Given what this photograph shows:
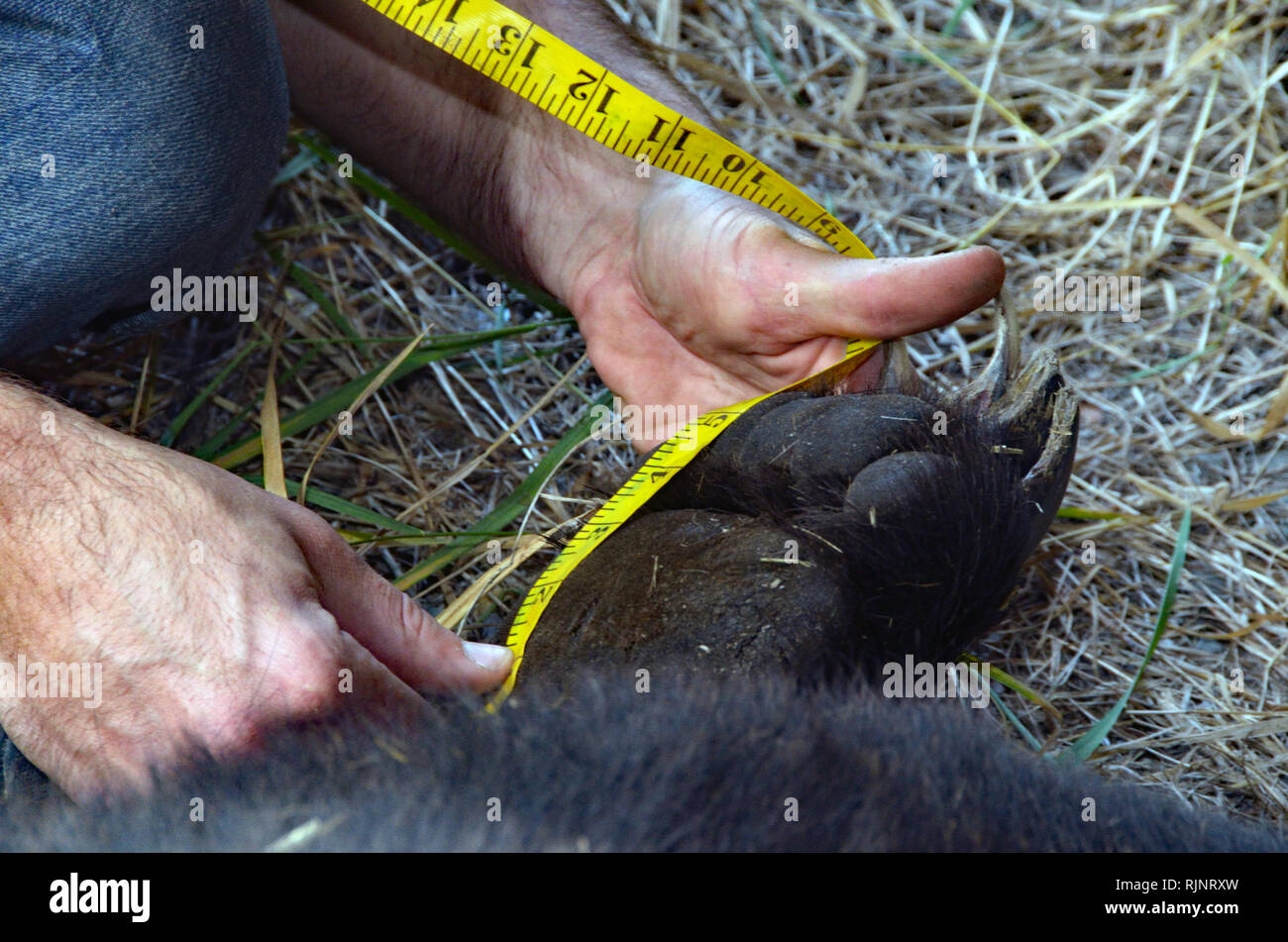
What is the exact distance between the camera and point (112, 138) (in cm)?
129

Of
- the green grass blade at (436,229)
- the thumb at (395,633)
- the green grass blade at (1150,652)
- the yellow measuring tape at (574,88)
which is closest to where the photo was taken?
the thumb at (395,633)

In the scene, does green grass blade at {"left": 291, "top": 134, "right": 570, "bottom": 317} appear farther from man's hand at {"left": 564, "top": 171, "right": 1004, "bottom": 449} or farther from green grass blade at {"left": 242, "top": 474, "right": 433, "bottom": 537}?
green grass blade at {"left": 242, "top": 474, "right": 433, "bottom": 537}

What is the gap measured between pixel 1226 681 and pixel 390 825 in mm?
1214

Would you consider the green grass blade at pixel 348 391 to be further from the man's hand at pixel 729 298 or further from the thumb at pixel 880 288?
the thumb at pixel 880 288

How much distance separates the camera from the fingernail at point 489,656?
1.12 m

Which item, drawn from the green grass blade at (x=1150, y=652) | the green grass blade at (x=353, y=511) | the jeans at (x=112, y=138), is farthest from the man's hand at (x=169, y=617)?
the green grass blade at (x=1150, y=652)

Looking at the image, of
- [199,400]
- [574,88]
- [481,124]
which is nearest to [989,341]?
[574,88]

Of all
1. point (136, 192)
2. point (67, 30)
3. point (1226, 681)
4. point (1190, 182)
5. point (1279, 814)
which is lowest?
point (1279, 814)

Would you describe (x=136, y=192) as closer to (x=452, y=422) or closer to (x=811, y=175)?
(x=452, y=422)

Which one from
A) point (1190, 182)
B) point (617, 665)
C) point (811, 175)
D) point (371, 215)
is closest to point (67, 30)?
point (371, 215)

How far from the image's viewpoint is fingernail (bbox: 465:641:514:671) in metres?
1.12

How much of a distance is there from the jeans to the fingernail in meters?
0.67

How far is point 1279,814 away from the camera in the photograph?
4.36 feet

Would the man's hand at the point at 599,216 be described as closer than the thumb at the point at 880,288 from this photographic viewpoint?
No
